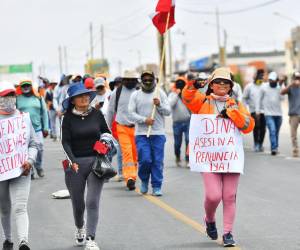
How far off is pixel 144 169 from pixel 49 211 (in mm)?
2098

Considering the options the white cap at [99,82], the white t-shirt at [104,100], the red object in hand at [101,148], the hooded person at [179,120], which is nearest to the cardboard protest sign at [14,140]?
the red object in hand at [101,148]

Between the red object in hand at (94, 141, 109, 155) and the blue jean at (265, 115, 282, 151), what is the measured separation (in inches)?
492

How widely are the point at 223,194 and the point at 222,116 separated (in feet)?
2.60

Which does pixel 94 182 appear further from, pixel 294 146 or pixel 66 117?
pixel 294 146

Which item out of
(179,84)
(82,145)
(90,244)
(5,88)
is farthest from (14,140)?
(179,84)

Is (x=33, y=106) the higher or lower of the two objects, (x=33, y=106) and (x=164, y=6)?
the lower

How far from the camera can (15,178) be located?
925 cm

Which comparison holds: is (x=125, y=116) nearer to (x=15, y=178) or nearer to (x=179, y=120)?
(x=179, y=120)

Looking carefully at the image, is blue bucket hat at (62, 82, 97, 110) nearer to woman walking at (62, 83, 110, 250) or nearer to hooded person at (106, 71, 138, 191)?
woman walking at (62, 83, 110, 250)

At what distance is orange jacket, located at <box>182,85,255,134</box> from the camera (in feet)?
31.1

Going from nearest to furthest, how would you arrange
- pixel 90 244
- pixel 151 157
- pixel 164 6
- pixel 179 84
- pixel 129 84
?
pixel 90 244 < pixel 151 157 < pixel 164 6 < pixel 129 84 < pixel 179 84

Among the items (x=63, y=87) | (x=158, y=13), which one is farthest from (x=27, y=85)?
(x=63, y=87)

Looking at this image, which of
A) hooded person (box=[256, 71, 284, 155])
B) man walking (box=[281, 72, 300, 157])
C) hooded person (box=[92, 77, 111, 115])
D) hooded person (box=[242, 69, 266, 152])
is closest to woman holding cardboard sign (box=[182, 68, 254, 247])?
hooded person (box=[92, 77, 111, 115])

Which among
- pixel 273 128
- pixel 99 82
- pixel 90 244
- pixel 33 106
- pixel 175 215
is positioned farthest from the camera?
pixel 273 128
